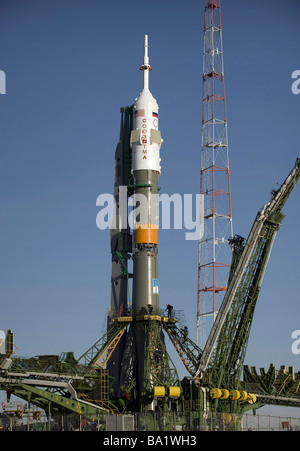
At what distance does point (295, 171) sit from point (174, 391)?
2832 centimetres

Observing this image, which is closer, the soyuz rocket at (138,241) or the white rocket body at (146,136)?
the soyuz rocket at (138,241)

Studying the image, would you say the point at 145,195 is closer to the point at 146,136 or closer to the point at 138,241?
the point at 138,241

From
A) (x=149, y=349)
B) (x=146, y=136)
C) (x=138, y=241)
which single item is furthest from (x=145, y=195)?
(x=149, y=349)

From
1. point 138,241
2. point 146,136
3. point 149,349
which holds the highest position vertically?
point 146,136

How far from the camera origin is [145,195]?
106375mm

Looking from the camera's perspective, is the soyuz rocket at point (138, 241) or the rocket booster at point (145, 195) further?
the rocket booster at point (145, 195)

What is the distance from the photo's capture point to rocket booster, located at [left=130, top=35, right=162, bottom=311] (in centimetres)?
10406

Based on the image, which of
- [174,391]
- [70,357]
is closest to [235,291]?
[174,391]

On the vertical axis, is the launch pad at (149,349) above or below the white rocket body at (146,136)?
below

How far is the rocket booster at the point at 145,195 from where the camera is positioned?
104 metres

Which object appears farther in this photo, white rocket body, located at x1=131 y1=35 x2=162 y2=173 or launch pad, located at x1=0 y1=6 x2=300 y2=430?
white rocket body, located at x1=131 y1=35 x2=162 y2=173

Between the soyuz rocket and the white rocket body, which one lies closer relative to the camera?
the soyuz rocket

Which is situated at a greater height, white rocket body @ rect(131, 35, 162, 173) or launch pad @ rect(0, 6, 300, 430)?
white rocket body @ rect(131, 35, 162, 173)
